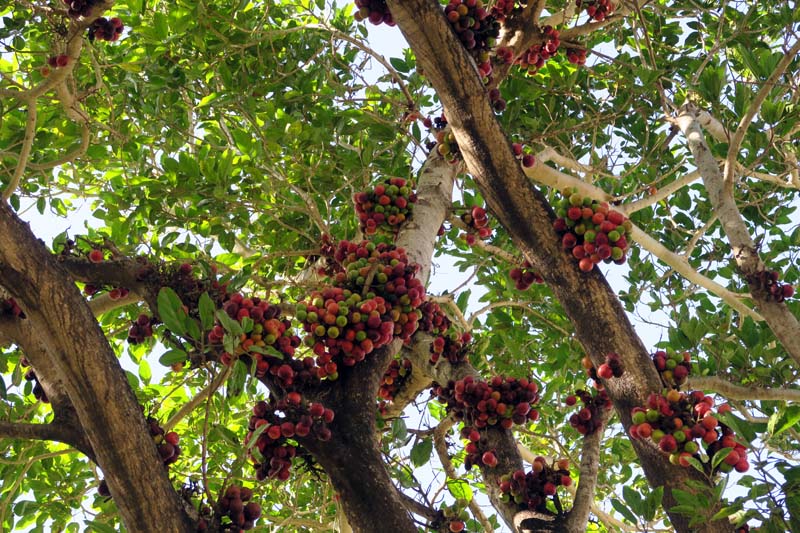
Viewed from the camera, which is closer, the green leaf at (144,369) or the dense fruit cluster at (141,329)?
the dense fruit cluster at (141,329)

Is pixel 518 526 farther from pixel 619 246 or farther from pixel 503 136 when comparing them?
pixel 503 136

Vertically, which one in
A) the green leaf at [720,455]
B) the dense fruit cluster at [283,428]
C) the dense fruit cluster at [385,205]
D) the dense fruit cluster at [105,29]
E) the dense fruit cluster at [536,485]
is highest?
the dense fruit cluster at [105,29]

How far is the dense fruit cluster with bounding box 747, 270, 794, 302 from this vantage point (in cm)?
268

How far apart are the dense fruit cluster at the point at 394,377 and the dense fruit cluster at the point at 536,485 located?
104 cm

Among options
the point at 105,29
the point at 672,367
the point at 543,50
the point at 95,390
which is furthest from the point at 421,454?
the point at 105,29

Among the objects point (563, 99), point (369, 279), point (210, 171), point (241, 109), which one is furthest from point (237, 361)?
point (563, 99)

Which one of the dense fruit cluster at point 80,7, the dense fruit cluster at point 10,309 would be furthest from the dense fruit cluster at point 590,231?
the dense fruit cluster at point 80,7

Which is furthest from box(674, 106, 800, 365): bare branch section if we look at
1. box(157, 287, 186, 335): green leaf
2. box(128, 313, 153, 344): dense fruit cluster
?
box(128, 313, 153, 344): dense fruit cluster

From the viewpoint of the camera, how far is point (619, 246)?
2576 mm

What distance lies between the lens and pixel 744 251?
2820 millimetres

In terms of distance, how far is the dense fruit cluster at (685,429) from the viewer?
2.15 meters

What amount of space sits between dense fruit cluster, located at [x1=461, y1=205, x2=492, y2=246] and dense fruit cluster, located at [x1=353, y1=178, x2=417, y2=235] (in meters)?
0.33

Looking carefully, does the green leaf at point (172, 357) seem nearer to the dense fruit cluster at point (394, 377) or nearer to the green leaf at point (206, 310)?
the green leaf at point (206, 310)

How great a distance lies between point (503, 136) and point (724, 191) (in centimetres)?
111
